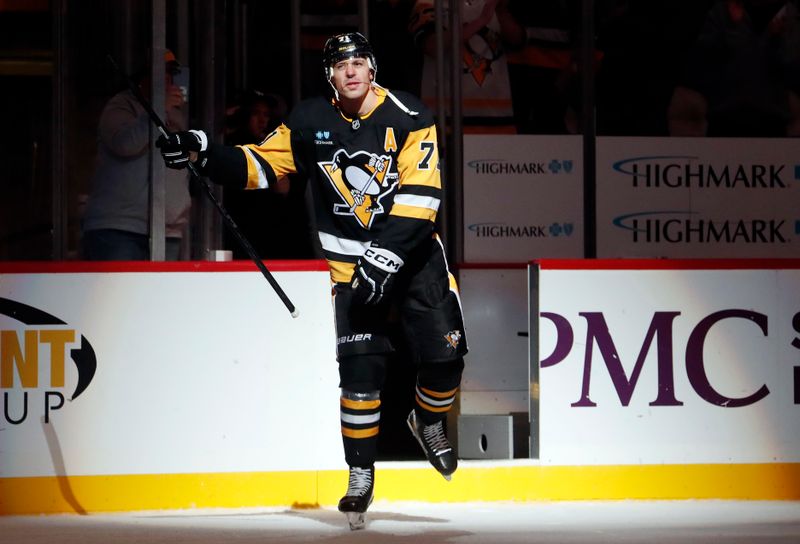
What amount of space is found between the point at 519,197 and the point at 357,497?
456 centimetres

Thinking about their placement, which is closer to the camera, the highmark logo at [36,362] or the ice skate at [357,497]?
the ice skate at [357,497]

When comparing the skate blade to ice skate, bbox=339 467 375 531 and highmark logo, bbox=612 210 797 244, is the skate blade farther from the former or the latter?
highmark logo, bbox=612 210 797 244

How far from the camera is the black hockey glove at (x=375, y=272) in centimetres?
544

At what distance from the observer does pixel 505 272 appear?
387 inches

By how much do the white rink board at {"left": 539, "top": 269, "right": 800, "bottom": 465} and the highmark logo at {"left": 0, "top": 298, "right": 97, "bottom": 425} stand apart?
2.01 m

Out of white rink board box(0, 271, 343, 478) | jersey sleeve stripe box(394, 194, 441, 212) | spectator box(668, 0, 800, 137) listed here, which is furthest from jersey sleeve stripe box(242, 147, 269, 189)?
spectator box(668, 0, 800, 137)

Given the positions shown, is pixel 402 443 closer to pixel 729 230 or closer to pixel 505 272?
pixel 505 272

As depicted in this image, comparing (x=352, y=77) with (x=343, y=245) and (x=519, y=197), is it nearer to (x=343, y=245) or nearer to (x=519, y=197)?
(x=343, y=245)

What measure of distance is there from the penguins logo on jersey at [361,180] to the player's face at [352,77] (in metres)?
0.23

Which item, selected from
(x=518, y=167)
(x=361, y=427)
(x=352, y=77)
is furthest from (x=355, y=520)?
(x=518, y=167)

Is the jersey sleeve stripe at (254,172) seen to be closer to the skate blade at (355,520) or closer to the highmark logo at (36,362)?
the highmark logo at (36,362)

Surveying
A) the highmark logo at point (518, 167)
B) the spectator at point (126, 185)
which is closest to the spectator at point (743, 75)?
the highmark logo at point (518, 167)

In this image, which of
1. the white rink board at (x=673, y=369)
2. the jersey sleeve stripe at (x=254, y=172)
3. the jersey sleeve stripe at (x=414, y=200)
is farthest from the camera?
the white rink board at (x=673, y=369)

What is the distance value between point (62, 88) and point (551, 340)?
326 cm
